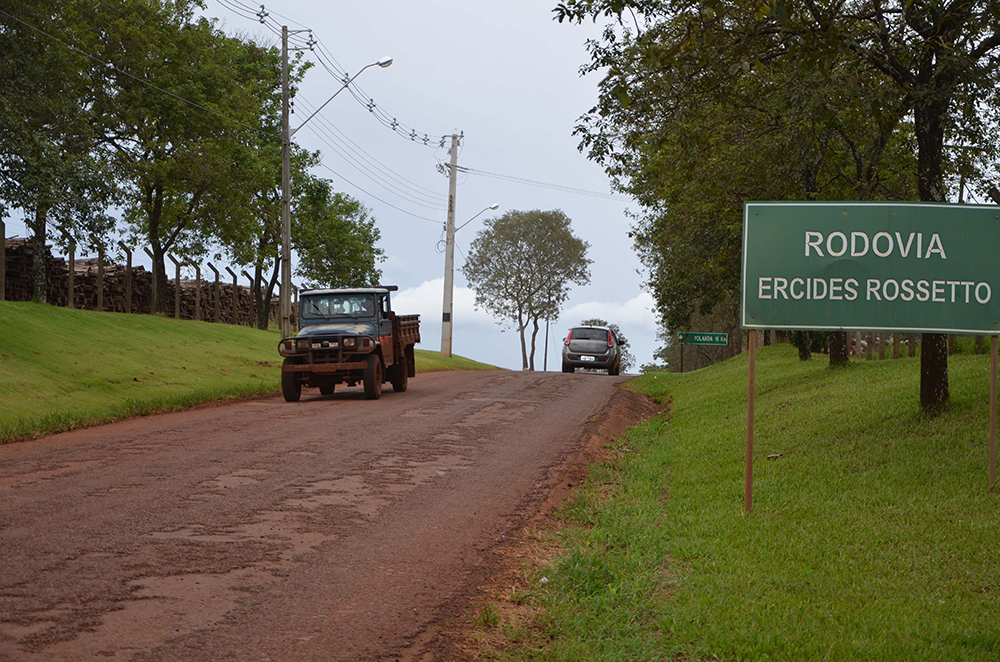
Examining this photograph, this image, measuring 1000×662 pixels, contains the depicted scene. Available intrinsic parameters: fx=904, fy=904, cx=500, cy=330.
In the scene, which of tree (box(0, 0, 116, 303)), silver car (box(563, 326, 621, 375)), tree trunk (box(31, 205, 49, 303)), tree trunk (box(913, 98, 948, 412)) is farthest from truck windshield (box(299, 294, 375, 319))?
silver car (box(563, 326, 621, 375))

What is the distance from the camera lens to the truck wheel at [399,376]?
2062cm

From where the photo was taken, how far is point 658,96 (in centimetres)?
1245

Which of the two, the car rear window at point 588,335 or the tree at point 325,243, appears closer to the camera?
the car rear window at point 588,335

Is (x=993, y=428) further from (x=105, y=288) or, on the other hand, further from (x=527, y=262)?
(x=527, y=262)

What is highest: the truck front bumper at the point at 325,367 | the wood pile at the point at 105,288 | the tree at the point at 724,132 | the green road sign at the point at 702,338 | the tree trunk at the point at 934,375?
the tree at the point at 724,132

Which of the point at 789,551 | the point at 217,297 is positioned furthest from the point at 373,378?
the point at 217,297

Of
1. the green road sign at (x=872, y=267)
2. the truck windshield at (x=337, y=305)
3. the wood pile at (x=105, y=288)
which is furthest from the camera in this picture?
the wood pile at (x=105, y=288)

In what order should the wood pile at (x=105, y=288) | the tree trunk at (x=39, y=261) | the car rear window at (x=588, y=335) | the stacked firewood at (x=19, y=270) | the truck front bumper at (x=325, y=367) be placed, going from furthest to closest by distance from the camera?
the car rear window at (x=588, y=335)
the wood pile at (x=105, y=288)
the stacked firewood at (x=19, y=270)
the tree trunk at (x=39, y=261)
the truck front bumper at (x=325, y=367)

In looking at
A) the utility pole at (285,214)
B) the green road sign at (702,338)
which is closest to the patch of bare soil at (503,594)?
the green road sign at (702,338)

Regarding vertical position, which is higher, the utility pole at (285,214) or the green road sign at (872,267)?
the utility pole at (285,214)

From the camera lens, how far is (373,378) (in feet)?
60.3

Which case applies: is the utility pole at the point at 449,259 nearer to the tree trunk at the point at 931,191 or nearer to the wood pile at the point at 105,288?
the wood pile at the point at 105,288

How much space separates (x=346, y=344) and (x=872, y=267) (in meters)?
11.8

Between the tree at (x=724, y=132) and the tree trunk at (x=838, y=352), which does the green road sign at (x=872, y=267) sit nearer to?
the tree at (x=724, y=132)
